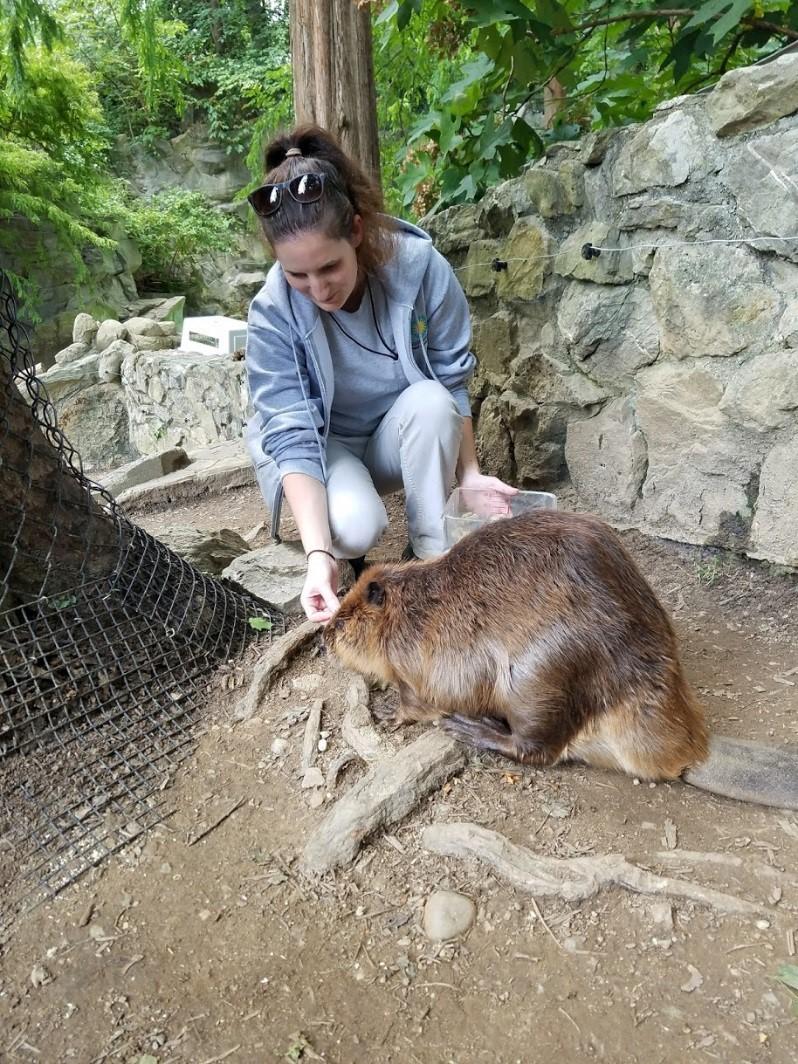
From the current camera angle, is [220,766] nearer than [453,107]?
Yes

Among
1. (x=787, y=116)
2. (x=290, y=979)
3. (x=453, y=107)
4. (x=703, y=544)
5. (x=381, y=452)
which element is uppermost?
(x=453, y=107)

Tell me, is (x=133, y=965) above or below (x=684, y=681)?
→ below

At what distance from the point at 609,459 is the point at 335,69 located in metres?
1.79

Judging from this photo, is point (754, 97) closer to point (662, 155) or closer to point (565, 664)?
point (662, 155)

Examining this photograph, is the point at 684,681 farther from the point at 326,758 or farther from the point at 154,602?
the point at 154,602

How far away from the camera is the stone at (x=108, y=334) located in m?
7.61

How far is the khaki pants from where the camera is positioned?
6.86ft

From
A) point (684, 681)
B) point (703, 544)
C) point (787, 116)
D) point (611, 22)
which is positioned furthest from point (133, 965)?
point (611, 22)

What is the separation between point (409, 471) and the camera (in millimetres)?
2211

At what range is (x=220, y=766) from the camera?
5.54ft

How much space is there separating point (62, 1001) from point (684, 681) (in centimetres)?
122

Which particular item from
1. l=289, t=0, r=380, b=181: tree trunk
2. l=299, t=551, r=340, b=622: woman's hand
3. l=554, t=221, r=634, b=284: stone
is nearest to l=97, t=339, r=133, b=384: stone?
l=289, t=0, r=380, b=181: tree trunk

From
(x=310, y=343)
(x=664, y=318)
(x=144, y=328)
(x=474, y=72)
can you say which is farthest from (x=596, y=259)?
(x=144, y=328)

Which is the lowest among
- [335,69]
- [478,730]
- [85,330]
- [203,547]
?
[478,730]
